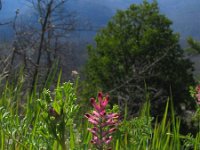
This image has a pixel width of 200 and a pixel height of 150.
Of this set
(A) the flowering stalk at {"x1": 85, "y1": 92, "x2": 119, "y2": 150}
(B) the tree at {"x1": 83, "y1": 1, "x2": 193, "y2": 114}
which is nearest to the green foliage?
(A) the flowering stalk at {"x1": 85, "y1": 92, "x2": 119, "y2": 150}

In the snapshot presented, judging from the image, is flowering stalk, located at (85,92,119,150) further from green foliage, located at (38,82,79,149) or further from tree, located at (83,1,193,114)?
tree, located at (83,1,193,114)

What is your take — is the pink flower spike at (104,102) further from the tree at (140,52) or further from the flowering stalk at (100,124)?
the tree at (140,52)

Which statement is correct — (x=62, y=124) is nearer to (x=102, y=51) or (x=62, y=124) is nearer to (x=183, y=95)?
(x=183, y=95)

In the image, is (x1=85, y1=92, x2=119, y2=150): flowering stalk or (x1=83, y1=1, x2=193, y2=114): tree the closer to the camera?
(x1=85, y1=92, x2=119, y2=150): flowering stalk

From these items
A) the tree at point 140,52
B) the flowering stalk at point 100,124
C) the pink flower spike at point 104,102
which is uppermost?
the tree at point 140,52

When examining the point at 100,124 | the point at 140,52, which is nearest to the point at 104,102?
the point at 100,124

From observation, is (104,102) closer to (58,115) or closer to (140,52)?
(58,115)

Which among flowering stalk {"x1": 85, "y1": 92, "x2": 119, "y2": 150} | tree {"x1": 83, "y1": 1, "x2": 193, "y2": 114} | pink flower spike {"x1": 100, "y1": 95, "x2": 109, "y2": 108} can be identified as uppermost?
tree {"x1": 83, "y1": 1, "x2": 193, "y2": 114}

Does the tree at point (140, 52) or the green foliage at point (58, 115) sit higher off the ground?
the tree at point (140, 52)

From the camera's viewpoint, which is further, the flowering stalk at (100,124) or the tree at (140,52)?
the tree at (140,52)

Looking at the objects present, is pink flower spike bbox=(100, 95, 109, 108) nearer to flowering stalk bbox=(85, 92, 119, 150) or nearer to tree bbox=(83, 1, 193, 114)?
flowering stalk bbox=(85, 92, 119, 150)

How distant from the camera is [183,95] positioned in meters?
25.1

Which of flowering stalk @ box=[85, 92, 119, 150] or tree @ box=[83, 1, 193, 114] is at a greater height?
tree @ box=[83, 1, 193, 114]

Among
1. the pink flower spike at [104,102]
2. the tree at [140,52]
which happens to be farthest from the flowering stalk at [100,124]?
the tree at [140,52]
